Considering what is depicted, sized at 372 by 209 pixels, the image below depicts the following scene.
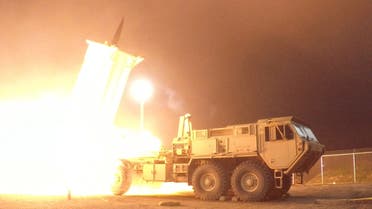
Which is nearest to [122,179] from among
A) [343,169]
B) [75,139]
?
[75,139]

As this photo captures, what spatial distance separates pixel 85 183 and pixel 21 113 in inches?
302

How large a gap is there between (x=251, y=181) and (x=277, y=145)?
6.15 ft

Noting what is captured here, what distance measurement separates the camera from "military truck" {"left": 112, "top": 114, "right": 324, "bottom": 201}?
2034 cm

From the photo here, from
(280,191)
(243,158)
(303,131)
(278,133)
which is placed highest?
(303,131)

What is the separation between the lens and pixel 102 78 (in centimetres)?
2592

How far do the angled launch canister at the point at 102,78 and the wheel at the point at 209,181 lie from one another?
7.06m

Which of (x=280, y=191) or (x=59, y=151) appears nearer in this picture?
(x=280, y=191)

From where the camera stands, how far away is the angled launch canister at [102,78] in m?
25.8

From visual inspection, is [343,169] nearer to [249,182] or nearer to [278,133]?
[278,133]

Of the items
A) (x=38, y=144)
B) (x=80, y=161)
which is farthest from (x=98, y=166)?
(x=38, y=144)

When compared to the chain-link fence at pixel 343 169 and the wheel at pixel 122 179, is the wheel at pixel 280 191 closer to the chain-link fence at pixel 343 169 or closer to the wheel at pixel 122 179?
the wheel at pixel 122 179

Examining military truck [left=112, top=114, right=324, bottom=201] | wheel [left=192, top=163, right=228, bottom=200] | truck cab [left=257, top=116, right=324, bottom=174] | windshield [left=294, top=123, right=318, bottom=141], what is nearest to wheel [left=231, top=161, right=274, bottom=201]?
military truck [left=112, top=114, right=324, bottom=201]

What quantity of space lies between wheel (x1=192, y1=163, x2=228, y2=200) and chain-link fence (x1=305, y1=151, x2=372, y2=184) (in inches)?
480

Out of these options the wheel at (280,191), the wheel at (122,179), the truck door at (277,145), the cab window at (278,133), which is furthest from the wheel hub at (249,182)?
the wheel at (122,179)
